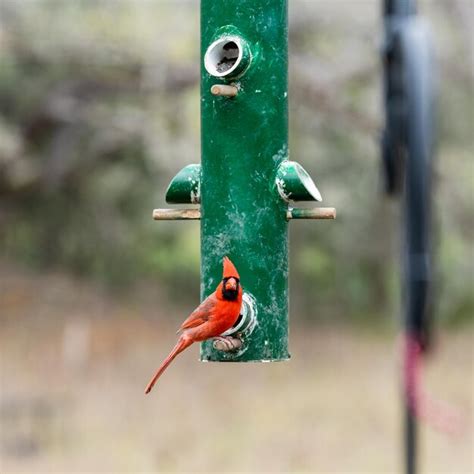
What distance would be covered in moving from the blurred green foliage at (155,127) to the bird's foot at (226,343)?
966cm

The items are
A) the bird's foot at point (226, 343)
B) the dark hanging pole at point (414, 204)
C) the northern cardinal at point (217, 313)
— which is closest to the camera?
the northern cardinal at point (217, 313)

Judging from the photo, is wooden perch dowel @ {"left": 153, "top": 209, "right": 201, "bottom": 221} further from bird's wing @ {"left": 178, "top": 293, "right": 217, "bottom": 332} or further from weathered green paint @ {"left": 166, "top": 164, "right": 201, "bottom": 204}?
bird's wing @ {"left": 178, "top": 293, "right": 217, "bottom": 332}

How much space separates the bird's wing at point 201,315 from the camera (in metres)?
3.04

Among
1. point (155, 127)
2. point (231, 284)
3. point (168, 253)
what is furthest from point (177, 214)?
point (168, 253)

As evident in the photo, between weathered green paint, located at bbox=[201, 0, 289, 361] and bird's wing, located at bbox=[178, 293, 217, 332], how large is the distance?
0.31 m

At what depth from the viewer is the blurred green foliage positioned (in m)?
13.6

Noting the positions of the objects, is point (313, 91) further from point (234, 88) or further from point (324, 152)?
point (234, 88)

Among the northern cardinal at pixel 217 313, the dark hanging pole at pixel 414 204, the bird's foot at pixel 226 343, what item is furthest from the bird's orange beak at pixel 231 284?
the dark hanging pole at pixel 414 204

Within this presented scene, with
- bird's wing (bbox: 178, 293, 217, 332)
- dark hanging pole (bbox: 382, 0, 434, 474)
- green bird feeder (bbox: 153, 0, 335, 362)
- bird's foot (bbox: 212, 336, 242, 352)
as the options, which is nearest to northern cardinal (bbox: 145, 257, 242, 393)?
bird's wing (bbox: 178, 293, 217, 332)

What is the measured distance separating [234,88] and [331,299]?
1656 cm

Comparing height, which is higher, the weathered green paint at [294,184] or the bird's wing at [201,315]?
the weathered green paint at [294,184]

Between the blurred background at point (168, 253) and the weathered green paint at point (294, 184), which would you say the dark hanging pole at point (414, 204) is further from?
the blurred background at point (168, 253)

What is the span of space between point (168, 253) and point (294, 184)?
15514 mm

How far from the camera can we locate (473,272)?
1661 centimetres
